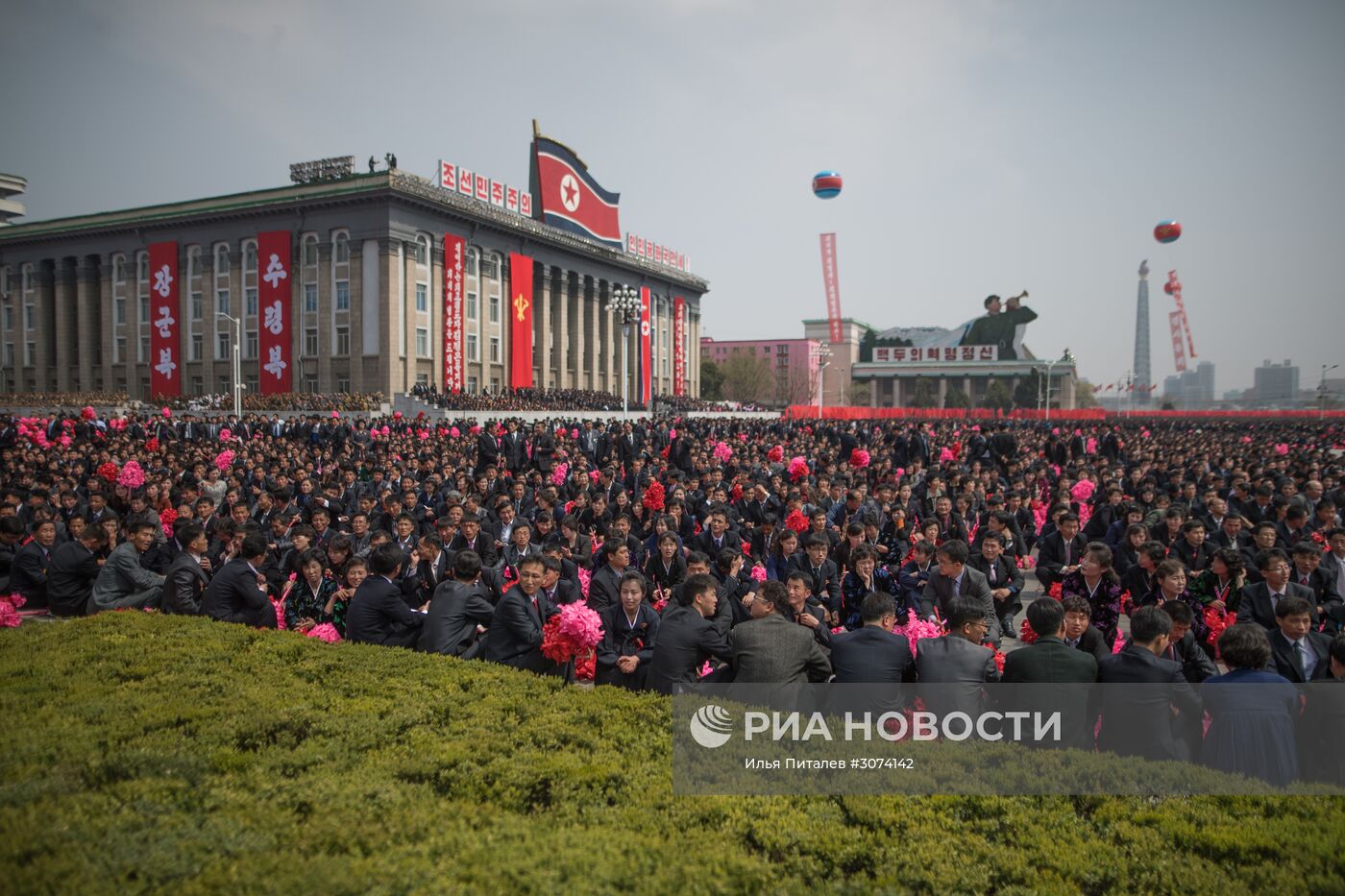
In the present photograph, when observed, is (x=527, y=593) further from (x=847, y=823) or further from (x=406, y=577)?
(x=847, y=823)

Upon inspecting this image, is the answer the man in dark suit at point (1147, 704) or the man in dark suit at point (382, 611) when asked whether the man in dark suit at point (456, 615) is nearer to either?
the man in dark suit at point (382, 611)

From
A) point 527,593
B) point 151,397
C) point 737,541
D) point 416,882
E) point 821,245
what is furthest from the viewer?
point 821,245

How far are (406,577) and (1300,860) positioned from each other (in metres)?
6.84

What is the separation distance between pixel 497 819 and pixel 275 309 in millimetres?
46392

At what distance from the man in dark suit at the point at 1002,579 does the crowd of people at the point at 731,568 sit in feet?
0.08

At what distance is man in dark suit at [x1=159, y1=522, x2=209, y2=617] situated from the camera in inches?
292

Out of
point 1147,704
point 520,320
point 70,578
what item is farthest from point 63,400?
point 1147,704

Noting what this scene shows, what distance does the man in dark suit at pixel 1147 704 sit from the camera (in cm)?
433

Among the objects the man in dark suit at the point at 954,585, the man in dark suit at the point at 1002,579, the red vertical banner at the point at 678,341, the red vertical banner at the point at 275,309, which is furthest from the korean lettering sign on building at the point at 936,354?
the man in dark suit at the point at 954,585

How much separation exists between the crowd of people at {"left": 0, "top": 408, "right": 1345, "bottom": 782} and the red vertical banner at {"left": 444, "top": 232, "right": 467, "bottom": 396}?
28.7m

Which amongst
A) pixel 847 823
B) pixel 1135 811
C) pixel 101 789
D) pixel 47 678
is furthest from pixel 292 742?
pixel 1135 811

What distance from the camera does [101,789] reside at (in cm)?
383

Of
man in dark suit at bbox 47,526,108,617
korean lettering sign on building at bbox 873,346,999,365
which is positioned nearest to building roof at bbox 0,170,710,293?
man in dark suit at bbox 47,526,108,617

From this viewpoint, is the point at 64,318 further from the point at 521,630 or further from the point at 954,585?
the point at 954,585
